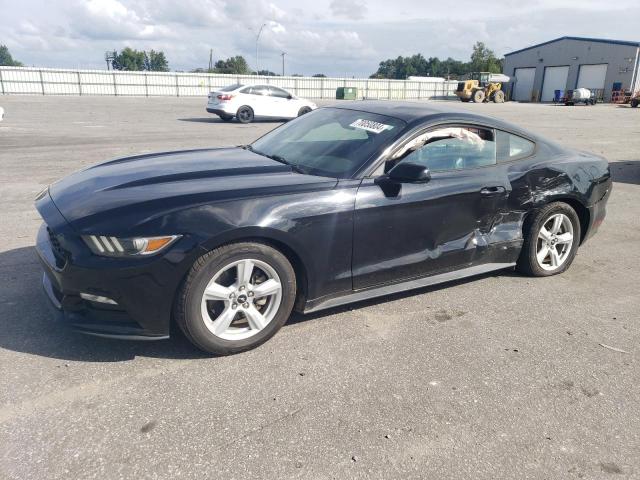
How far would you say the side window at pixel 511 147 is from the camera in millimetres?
4244

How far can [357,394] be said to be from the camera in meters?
2.86

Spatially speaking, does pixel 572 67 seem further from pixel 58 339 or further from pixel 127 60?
pixel 127 60

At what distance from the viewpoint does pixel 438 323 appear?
3.72 m

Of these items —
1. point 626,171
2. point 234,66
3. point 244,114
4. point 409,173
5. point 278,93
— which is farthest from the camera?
point 234,66

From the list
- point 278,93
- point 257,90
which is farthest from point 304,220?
point 278,93

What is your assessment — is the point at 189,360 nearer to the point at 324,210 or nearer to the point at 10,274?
the point at 324,210

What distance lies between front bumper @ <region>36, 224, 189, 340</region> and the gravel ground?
0.26 metres

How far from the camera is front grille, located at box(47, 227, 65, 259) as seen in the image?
2934mm

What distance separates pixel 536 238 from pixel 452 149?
3.86 feet

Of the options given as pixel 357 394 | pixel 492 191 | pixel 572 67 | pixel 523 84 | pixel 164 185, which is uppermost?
pixel 572 67

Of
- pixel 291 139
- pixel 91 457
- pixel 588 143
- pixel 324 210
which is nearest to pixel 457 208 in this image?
pixel 324 210

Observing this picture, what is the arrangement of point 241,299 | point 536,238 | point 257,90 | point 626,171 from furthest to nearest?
point 257,90 < point 626,171 < point 536,238 < point 241,299

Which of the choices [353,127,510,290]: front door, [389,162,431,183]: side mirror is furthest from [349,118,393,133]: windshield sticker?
[389,162,431,183]: side mirror

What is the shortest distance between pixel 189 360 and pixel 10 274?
2.15 m
